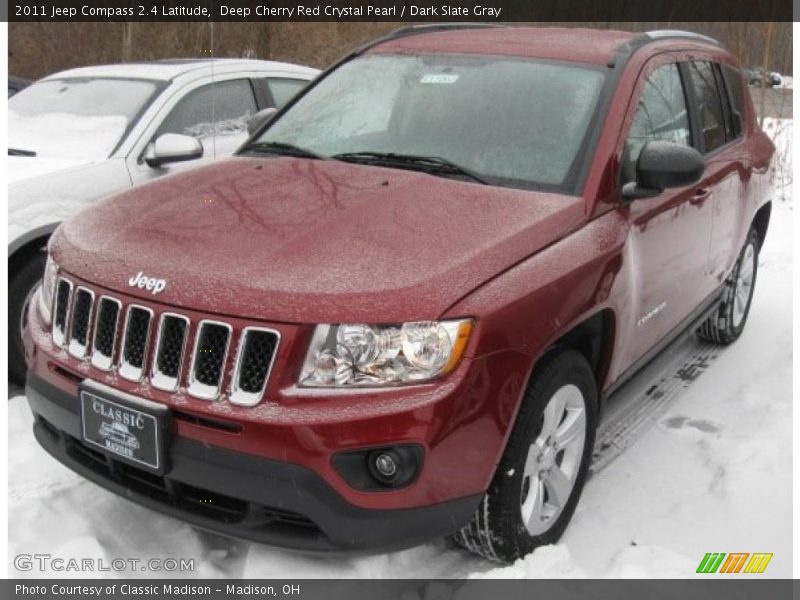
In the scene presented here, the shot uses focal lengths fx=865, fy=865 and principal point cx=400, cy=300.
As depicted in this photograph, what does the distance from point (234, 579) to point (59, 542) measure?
65 cm

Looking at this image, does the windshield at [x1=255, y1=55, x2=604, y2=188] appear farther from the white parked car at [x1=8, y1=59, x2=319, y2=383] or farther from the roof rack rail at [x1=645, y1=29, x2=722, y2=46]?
the white parked car at [x1=8, y1=59, x2=319, y2=383]

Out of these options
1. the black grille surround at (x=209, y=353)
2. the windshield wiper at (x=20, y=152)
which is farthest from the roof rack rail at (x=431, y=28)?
the black grille surround at (x=209, y=353)

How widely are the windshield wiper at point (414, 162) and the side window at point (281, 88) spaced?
2510 millimetres

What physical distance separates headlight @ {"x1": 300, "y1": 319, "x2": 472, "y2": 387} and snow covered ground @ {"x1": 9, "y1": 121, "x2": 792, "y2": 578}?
775 mm

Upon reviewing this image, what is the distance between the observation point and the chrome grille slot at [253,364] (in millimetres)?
2459

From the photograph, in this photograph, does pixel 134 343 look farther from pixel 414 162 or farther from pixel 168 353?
pixel 414 162

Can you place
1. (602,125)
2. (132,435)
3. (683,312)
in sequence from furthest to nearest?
(683,312) < (602,125) < (132,435)

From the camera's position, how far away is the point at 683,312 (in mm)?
4160

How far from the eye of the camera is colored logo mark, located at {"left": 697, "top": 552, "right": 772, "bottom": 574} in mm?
3070

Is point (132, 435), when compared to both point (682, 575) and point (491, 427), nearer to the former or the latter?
point (491, 427)

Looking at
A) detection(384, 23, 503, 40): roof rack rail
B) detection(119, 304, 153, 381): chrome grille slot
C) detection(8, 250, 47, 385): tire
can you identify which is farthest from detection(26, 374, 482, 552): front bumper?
detection(384, 23, 503, 40): roof rack rail

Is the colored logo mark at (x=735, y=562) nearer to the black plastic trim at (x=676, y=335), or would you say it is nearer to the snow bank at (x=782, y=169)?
the black plastic trim at (x=676, y=335)
